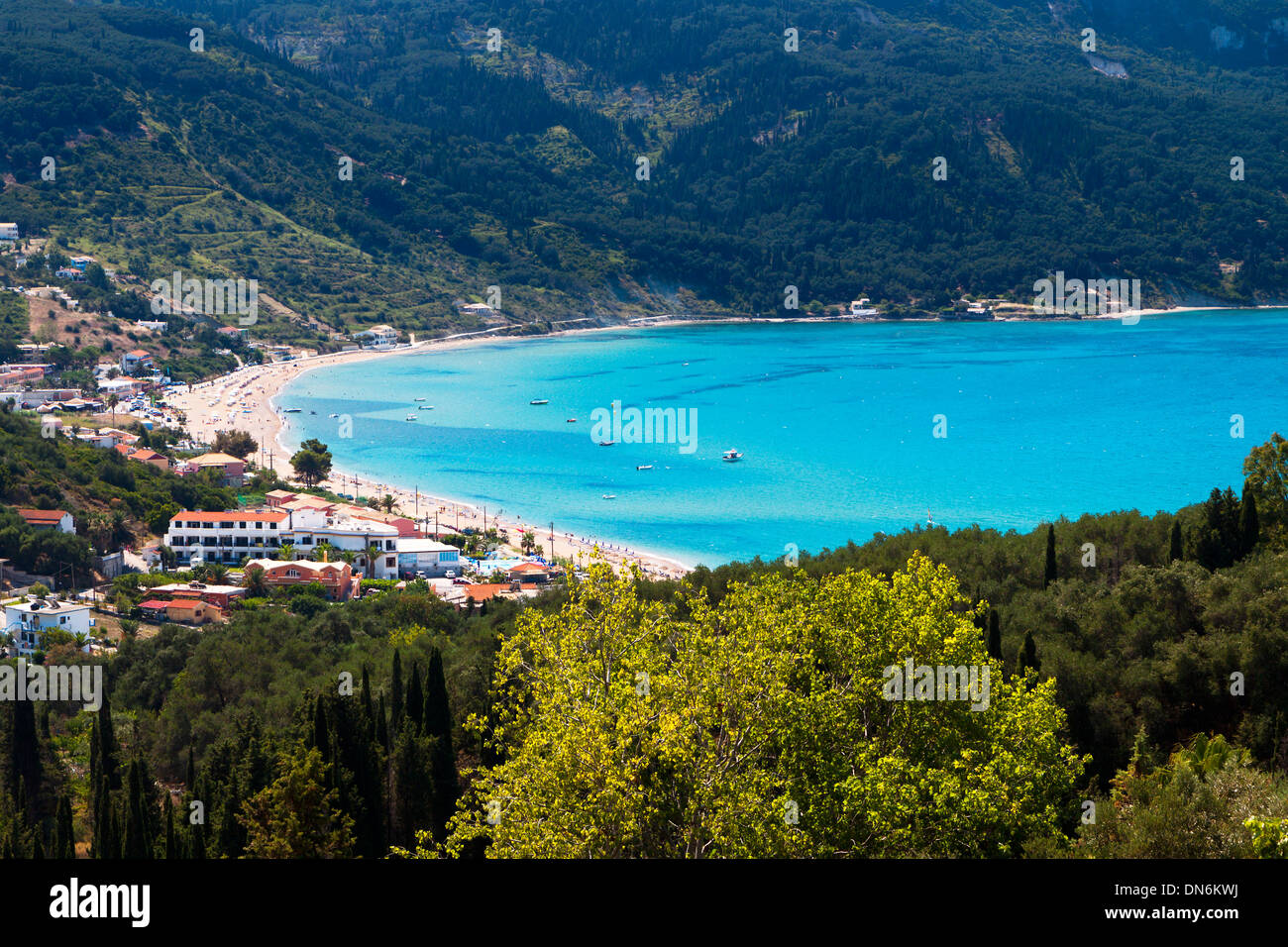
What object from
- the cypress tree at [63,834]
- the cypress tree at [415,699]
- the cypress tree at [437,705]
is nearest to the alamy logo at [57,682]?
the cypress tree at [63,834]

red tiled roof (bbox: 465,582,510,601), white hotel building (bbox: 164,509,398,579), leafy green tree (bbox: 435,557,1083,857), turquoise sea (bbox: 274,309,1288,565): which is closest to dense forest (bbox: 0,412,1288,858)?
leafy green tree (bbox: 435,557,1083,857)

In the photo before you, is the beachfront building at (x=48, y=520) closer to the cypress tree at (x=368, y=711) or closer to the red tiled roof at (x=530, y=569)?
the red tiled roof at (x=530, y=569)

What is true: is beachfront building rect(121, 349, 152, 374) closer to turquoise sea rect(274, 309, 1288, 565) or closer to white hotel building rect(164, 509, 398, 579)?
turquoise sea rect(274, 309, 1288, 565)

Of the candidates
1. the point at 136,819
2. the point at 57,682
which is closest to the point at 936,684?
the point at 136,819

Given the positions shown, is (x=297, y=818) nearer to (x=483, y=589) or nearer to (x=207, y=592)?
(x=483, y=589)
